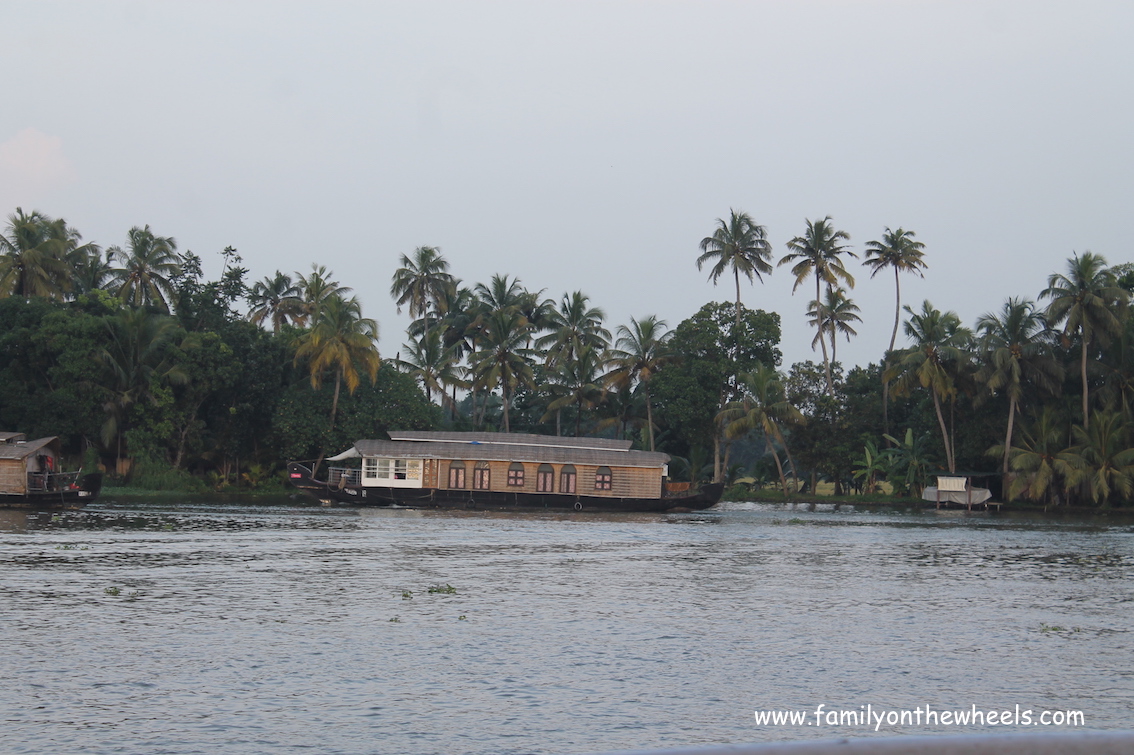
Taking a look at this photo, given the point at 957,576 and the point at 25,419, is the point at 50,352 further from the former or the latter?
the point at 957,576

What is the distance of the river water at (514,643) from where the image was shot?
9250 mm

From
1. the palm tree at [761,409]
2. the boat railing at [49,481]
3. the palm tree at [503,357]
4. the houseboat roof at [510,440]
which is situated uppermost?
the palm tree at [503,357]

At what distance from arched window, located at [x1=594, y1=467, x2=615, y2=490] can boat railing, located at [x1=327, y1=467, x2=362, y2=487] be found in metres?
10.5

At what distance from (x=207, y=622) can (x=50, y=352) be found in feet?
142

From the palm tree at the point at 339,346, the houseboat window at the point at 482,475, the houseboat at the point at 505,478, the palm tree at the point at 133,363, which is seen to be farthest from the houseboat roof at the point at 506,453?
the palm tree at the point at 133,363

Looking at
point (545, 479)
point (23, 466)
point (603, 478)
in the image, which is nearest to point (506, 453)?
point (545, 479)

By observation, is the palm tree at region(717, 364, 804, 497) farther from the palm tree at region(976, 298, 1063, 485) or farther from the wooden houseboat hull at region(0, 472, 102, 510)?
the wooden houseboat hull at region(0, 472, 102, 510)

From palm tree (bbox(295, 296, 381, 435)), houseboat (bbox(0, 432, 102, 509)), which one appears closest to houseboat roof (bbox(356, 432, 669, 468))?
palm tree (bbox(295, 296, 381, 435))

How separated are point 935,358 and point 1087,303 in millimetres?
7960

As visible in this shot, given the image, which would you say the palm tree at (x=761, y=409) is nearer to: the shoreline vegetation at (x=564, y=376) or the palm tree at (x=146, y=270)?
the shoreline vegetation at (x=564, y=376)

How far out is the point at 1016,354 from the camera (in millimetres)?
53656

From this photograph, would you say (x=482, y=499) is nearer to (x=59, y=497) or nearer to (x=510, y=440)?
(x=510, y=440)

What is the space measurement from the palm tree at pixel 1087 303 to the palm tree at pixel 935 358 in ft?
18.2

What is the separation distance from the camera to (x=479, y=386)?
60188mm
